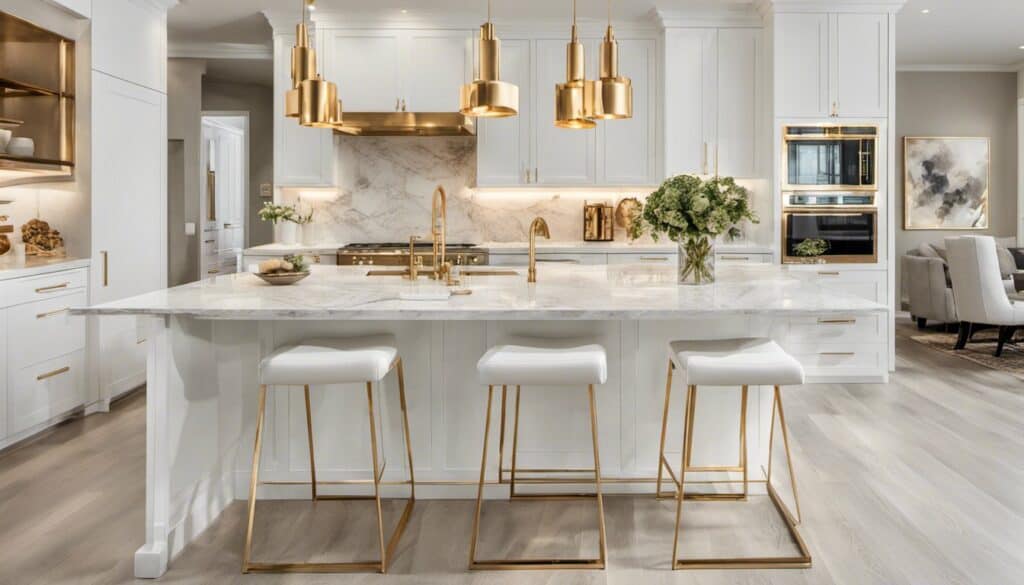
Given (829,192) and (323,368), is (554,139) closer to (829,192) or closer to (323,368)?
(829,192)

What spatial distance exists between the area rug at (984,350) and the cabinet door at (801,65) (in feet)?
7.73

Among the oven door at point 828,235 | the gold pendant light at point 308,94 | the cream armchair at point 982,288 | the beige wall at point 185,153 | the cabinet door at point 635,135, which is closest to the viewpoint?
the gold pendant light at point 308,94

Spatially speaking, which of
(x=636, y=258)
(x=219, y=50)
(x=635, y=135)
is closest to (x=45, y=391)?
(x=219, y=50)

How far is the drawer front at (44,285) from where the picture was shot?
3.76m

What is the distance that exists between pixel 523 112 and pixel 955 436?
11.7ft

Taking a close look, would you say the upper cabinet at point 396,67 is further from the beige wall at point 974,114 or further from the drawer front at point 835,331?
the beige wall at point 974,114

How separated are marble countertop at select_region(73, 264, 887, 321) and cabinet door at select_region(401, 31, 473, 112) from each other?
9.13 ft

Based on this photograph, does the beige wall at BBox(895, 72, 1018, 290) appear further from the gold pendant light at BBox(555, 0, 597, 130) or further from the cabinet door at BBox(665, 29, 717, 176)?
the gold pendant light at BBox(555, 0, 597, 130)

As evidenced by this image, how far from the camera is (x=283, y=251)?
5.65 meters

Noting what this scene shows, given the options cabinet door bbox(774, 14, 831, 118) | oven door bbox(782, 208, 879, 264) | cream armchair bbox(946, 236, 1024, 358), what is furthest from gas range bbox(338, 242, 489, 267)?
cream armchair bbox(946, 236, 1024, 358)

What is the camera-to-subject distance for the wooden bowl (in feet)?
10.1

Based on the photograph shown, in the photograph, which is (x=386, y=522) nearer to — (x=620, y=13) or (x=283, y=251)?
(x=283, y=251)

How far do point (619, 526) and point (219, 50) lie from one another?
5634mm

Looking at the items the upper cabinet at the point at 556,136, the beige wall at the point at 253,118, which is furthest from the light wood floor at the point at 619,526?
the beige wall at the point at 253,118
